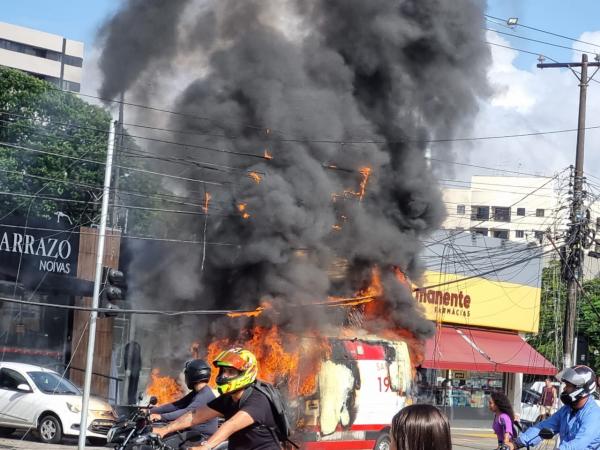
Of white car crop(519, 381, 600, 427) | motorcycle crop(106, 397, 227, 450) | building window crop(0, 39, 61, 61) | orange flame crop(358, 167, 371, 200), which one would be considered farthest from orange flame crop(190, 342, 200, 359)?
building window crop(0, 39, 61, 61)

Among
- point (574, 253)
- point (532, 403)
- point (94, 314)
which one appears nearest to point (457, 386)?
point (532, 403)

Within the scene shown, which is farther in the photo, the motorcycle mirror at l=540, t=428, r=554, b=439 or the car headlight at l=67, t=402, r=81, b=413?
the car headlight at l=67, t=402, r=81, b=413

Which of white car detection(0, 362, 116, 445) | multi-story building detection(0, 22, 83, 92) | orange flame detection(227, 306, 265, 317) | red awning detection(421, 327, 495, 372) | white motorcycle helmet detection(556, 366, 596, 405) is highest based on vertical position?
multi-story building detection(0, 22, 83, 92)

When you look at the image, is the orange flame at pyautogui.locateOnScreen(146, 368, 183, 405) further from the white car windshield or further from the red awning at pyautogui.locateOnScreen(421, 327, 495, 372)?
the red awning at pyautogui.locateOnScreen(421, 327, 495, 372)

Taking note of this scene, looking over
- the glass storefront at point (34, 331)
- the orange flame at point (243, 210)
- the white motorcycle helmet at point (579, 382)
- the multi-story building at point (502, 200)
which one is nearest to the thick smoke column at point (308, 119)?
the orange flame at point (243, 210)

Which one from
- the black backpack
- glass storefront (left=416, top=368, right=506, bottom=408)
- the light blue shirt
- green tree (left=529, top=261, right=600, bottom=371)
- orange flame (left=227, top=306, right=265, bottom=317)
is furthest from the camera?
green tree (left=529, top=261, right=600, bottom=371)

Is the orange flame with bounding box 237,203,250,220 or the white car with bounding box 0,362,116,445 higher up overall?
the orange flame with bounding box 237,203,250,220

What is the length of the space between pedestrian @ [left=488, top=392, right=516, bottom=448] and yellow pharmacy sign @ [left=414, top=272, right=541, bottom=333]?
18740mm

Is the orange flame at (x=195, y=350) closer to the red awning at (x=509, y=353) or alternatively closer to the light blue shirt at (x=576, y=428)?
the red awning at (x=509, y=353)

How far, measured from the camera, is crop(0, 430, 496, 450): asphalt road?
15828 mm

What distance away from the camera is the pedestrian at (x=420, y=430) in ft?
9.29

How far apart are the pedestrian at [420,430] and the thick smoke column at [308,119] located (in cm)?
1657

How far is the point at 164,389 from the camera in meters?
17.9

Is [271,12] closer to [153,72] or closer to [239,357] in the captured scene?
[153,72]
